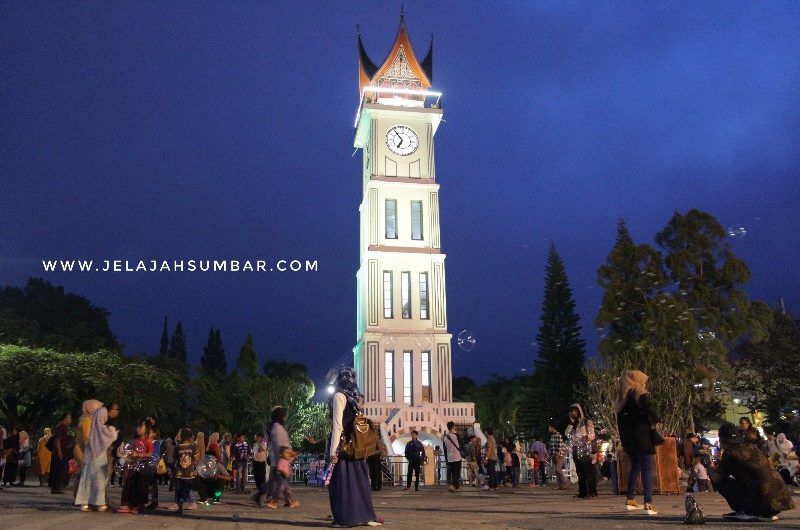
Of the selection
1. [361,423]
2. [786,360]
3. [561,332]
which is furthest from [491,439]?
[561,332]

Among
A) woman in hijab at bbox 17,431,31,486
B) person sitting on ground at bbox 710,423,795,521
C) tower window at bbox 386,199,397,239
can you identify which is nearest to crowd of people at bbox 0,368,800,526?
person sitting on ground at bbox 710,423,795,521

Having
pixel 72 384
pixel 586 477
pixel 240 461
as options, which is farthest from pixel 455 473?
pixel 72 384

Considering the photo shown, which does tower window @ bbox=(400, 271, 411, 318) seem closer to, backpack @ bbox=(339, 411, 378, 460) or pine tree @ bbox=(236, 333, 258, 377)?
pine tree @ bbox=(236, 333, 258, 377)

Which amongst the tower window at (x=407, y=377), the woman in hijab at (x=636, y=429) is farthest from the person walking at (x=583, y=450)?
the tower window at (x=407, y=377)

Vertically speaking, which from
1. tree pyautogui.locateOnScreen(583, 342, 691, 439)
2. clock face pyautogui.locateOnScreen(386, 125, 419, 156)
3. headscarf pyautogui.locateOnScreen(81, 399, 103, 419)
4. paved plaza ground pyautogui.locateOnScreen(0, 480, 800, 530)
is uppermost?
clock face pyautogui.locateOnScreen(386, 125, 419, 156)

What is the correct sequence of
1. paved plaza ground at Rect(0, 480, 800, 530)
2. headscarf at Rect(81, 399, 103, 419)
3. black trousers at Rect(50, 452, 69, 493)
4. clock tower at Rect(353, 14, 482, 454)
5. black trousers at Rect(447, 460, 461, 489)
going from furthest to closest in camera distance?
clock tower at Rect(353, 14, 482, 454), black trousers at Rect(447, 460, 461, 489), black trousers at Rect(50, 452, 69, 493), headscarf at Rect(81, 399, 103, 419), paved plaza ground at Rect(0, 480, 800, 530)

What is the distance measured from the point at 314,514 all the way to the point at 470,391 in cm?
5679

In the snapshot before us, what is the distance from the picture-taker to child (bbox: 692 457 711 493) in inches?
579

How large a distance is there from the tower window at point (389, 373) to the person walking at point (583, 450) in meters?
26.1

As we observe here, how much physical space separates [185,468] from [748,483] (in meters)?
6.60

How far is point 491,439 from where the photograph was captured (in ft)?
60.3

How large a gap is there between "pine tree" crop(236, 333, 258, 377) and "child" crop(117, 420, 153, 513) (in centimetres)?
3967

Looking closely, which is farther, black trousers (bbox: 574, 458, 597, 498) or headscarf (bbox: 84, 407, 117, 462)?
black trousers (bbox: 574, 458, 597, 498)

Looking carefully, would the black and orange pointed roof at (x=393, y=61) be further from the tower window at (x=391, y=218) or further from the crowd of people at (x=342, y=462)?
the crowd of people at (x=342, y=462)
